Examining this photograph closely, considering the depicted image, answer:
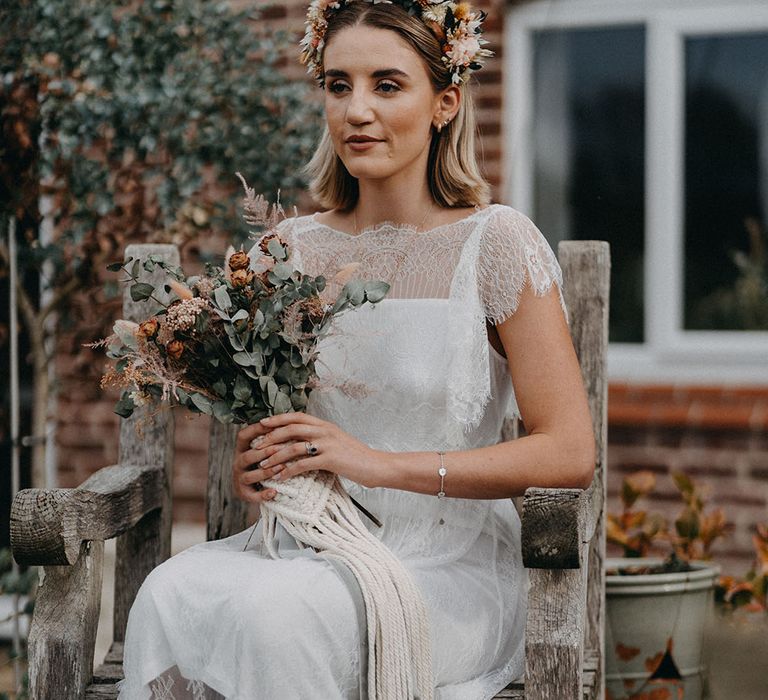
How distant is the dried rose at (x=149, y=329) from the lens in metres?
2.55

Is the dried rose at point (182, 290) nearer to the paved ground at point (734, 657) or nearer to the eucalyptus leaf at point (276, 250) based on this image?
the eucalyptus leaf at point (276, 250)

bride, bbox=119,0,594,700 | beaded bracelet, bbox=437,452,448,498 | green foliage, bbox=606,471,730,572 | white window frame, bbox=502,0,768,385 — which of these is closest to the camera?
bride, bbox=119,0,594,700

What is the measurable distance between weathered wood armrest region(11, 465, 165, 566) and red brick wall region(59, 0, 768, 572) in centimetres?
252

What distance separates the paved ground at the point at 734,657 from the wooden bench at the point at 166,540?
36.9 inches

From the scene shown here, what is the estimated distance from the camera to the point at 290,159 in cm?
448

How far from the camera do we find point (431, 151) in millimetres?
3129

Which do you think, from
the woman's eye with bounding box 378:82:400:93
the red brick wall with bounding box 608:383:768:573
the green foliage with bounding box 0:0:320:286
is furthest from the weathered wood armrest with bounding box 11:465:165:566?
the red brick wall with bounding box 608:383:768:573

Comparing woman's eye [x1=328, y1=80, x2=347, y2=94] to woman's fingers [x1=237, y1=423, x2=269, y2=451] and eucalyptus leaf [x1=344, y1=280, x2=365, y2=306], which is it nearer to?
eucalyptus leaf [x1=344, y1=280, x2=365, y2=306]

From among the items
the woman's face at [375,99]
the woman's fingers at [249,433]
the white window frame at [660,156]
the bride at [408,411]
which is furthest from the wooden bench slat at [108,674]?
the white window frame at [660,156]

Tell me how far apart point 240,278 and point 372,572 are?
62cm

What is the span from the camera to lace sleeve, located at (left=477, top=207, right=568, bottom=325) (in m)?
2.87

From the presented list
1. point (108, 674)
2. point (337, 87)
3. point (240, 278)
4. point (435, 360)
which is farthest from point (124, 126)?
point (108, 674)

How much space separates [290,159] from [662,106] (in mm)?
1955

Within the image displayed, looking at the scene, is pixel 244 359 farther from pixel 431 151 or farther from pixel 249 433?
pixel 431 151
